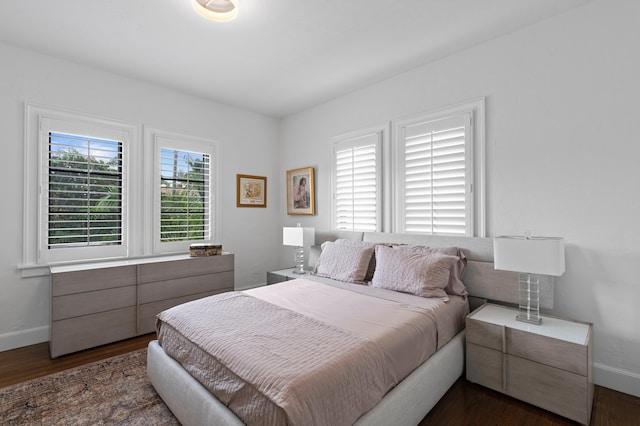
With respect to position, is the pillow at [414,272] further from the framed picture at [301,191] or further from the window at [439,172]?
the framed picture at [301,191]

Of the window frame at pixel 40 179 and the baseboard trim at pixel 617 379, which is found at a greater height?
the window frame at pixel 40 179

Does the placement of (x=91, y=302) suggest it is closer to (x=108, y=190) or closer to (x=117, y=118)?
(x=108, y=190)

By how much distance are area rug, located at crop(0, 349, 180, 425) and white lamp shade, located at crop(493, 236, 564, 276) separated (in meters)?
2.38

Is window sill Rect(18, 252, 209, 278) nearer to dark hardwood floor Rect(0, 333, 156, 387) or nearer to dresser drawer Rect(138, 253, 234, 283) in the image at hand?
dresser drawer Rect(138, 253, 234, 283)

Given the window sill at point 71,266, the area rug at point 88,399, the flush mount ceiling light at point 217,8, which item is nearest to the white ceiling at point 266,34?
the flush mount ceiling light at point 217,8

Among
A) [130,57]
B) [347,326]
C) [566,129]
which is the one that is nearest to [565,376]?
[347,326]

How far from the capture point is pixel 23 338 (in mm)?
2881

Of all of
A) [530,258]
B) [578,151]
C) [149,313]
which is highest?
[578,151]

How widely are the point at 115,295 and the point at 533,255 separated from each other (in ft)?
11.6

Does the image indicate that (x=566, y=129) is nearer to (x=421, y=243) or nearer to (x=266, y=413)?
(x=421, y=243)

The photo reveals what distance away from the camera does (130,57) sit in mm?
3000

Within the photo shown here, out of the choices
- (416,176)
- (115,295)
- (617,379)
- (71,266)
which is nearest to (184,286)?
(115,295)

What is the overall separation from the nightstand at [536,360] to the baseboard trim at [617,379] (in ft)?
1.43

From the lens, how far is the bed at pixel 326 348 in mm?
1320
